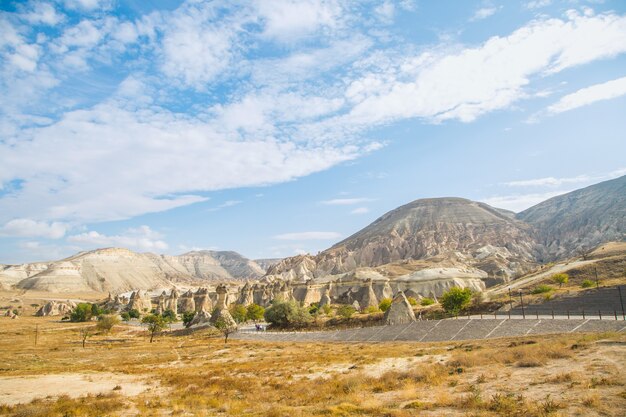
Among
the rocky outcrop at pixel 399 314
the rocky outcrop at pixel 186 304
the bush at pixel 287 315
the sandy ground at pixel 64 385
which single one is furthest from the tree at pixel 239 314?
the sandy ground at pixel 64 385

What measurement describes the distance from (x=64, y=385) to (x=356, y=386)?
56.8 feet

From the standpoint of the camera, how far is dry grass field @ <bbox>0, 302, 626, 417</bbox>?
13.8m

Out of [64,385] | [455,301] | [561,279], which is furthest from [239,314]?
[561,279]

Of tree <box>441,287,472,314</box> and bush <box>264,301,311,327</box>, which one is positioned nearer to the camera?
tree <box>441,287,472,314</box>

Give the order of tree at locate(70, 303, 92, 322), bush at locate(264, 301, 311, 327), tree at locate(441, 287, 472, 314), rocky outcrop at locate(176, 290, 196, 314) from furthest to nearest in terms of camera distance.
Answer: rocky outcrop at locate(176, 290, 196, 314) → tree at locate(70, 303, 92, 322) → bush at locate(264, 301, 311, 327) → tree at locate(441, 287, 472, 314)

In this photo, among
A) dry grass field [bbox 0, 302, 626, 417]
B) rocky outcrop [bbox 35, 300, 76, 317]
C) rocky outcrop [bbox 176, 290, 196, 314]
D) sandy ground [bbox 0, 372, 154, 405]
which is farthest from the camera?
rocky outcrop [bbox 176, 290, 196, 314]

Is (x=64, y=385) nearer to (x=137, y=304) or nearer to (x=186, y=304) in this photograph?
(x=186, y=304)

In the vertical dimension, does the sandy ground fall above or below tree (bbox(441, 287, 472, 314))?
above

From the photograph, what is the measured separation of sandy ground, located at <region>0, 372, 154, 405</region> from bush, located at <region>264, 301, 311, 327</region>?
127 feet

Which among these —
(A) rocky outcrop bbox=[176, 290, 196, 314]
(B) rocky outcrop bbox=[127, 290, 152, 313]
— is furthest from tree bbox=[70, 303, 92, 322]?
(A) rocky outcrop bbox=[176, 290, 196, 314]

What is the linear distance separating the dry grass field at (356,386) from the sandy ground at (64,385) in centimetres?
6

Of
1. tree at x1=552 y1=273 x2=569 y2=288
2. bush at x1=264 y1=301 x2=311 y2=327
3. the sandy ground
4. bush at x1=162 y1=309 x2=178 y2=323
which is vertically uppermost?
the sandy ground

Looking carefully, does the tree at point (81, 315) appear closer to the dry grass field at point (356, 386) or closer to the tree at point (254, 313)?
the tree at point (254, 313)

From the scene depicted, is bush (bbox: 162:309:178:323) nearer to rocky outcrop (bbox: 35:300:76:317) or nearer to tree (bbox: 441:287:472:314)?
rocky outcrop (bbox: 35:300:76:317)
